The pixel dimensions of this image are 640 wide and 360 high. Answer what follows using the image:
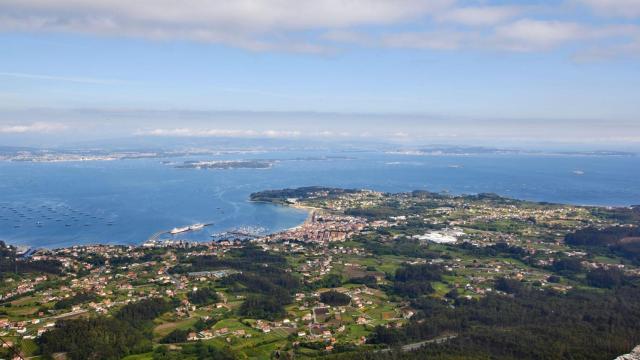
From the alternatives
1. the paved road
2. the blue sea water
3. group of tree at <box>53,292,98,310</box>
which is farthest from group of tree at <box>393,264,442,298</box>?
the blue sea water

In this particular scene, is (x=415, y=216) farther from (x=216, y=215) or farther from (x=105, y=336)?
(x=105, y=336)

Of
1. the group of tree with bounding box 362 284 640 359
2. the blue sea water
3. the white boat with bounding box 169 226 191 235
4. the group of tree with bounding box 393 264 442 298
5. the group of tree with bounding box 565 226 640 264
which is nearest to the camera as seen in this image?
the group of tree with bounding box 362 284 640 359

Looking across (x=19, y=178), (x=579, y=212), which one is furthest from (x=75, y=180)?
(x=579, y=212)

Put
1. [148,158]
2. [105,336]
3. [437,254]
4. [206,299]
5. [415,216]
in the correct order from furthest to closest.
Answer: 1. [148,158]
2. [415,216]
3. [437,254]
4. [206,299]
5. [105,336]

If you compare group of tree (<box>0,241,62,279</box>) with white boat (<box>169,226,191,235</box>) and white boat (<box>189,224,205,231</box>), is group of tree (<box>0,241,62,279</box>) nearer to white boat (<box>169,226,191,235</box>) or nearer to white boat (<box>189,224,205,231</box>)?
white boat (<box>169,226,191,235</box>)

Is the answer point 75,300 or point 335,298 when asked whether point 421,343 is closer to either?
point 335,298

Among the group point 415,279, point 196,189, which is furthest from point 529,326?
point 196,189
